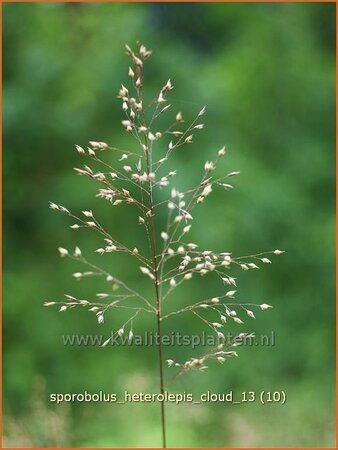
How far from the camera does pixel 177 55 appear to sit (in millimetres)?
4645

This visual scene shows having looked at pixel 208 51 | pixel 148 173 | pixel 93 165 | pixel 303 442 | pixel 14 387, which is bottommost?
pixel 303 442

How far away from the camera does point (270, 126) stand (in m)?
6.39

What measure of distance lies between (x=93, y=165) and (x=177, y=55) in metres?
1.17

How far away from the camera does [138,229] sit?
469 cm

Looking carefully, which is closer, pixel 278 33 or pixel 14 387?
pixel 14 387

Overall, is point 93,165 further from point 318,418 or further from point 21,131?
point 318,418

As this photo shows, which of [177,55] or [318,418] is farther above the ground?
[177,55]

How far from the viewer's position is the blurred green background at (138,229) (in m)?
4.23

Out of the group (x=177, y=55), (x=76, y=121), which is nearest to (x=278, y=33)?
(x=177, y=55)

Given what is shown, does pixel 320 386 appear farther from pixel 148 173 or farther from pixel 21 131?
pixel 148 173

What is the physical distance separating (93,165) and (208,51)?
99.9 inches

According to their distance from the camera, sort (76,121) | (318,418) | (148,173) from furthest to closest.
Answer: (76,121) → (318,418) → (148,173)

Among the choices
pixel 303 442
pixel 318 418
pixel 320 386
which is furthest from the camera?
pixel 320 386

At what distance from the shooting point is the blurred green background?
13.9ft
